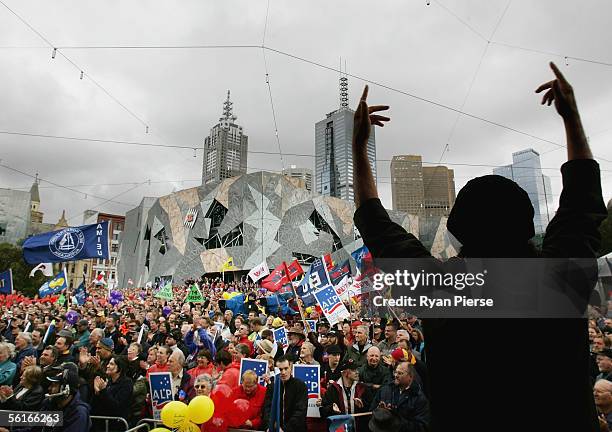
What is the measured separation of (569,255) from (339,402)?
5.38 metres

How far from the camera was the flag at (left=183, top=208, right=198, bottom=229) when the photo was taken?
165 ft

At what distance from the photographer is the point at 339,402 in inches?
228

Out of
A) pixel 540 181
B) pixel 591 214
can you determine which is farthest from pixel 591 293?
pixel 540 181

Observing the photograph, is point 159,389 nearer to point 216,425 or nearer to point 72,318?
point 216,425

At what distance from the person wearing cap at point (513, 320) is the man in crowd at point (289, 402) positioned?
447 centimetres

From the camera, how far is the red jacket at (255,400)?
5.38 m

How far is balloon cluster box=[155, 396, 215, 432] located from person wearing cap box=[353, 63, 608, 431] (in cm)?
432

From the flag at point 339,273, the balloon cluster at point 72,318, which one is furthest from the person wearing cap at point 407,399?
the flag at point 339,273

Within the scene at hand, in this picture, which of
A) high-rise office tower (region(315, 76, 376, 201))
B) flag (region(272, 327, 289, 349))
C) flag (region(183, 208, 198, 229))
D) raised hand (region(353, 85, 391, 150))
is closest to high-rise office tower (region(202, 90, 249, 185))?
high-rise office tower (region(315, 76, 376, 201))

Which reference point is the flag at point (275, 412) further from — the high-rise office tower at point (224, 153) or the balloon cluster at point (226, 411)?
the high-rise office tower at point (224, 153)

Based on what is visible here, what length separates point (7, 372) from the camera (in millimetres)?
6809

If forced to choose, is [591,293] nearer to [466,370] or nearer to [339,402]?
Result: [466,370]

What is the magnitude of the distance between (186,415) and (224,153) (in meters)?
104

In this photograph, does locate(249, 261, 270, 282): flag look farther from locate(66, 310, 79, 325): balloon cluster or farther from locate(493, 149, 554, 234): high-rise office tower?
locate(493, 149, 554, 234): high-rise office tower
